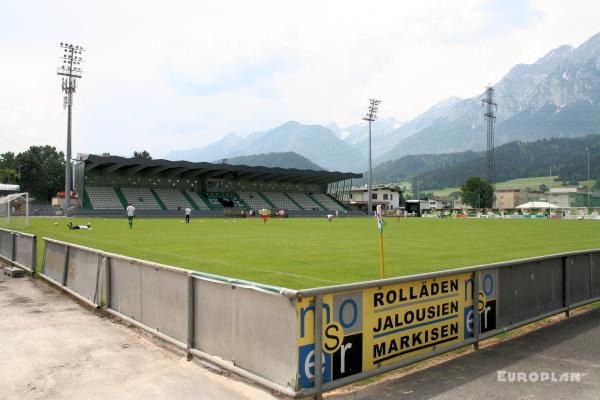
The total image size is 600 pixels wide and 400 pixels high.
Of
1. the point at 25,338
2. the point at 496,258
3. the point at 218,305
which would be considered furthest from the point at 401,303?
the point at 496,258

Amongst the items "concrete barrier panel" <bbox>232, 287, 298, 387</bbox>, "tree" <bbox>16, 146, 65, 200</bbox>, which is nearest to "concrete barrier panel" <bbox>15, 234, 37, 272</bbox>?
"concrete barrier panel" <bbox>232, 287, 298, 387</bbox>

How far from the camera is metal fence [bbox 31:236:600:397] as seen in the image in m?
4.84

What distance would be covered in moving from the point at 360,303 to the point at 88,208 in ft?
213

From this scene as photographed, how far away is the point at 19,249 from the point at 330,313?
526 inches

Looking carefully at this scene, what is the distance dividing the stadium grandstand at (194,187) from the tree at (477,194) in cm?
6742

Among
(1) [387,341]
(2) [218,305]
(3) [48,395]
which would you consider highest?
(2) [218,305]

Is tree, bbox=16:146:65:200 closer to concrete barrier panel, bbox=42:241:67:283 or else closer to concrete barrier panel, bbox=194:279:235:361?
concrete barrier panel, bbox=42:241:67:283

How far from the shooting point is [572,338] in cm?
724

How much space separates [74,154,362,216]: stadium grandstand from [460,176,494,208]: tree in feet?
221

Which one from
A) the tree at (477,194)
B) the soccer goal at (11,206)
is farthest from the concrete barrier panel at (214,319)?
the tree at (477,194)

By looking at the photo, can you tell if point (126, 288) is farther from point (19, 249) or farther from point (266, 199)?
point (266, 199)

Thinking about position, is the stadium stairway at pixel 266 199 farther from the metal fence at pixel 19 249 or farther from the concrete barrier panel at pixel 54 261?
the concrete barrier panel at pixel 54 261

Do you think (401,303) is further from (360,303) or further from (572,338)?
(572,338)

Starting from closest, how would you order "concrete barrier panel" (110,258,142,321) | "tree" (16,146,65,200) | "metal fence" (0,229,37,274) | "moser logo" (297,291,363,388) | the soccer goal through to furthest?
"moser logo" (297,291,363,388) < "concrete barrier panel" (110,258,142,321) < "metal fence" (0,229,37,274) < the soccer goal < "tree" (16,146,65,200)
